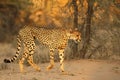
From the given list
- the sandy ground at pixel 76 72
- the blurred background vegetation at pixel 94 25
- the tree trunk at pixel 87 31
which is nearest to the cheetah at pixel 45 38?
the sandy ground at pixel 76 72

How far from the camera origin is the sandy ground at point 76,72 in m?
8.60

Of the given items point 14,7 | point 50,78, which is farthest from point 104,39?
point 14,7

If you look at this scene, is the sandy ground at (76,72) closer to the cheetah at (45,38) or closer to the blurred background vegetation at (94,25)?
the cheetah at (45,38)

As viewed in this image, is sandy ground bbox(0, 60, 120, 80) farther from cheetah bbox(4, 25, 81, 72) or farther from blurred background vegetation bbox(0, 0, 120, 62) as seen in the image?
blurred background vegetation bbox(0, 0, 120, 62)

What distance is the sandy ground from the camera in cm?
860

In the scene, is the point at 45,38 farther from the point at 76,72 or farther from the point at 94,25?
the point at 94,25

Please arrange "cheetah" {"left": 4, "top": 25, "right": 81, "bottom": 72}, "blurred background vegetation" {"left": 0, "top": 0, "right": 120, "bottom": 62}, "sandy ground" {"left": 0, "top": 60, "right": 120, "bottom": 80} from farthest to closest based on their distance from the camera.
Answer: "blurred background vegetation" {"left": 0, "top": 0, "right": 120, "bottom": 62}
"cheetah" {"left": 4, "top": 25, "right": 81, "bottom": 72}
"sandy ground" {"left": 0, "top": 60, "right": 120, "bottom": 80}

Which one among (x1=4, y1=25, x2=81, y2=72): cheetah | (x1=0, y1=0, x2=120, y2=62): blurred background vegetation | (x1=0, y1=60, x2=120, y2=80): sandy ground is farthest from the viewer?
(x1=0, y1=0, x2=120, y2=62): blurred background vegetation

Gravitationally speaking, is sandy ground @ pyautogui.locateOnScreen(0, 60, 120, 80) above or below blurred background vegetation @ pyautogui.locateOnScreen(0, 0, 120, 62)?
below

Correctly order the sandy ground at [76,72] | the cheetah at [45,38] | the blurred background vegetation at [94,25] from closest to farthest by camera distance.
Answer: the sandy ground at [76,72] < the cheetah at [45,38] < the blurred background vegetation at [94,25]

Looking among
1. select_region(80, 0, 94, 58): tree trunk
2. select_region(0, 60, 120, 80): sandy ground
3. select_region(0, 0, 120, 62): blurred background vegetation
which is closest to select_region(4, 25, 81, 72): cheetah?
select_region(0, 60, 120, 80): sandy ground

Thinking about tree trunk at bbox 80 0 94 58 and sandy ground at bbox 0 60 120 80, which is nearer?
sandy ground at bbox 0 60 120 80

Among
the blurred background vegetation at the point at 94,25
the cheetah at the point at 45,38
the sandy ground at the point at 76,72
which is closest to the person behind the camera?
the sandy ground at the point at 76,72

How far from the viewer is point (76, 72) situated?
31.3 ft
